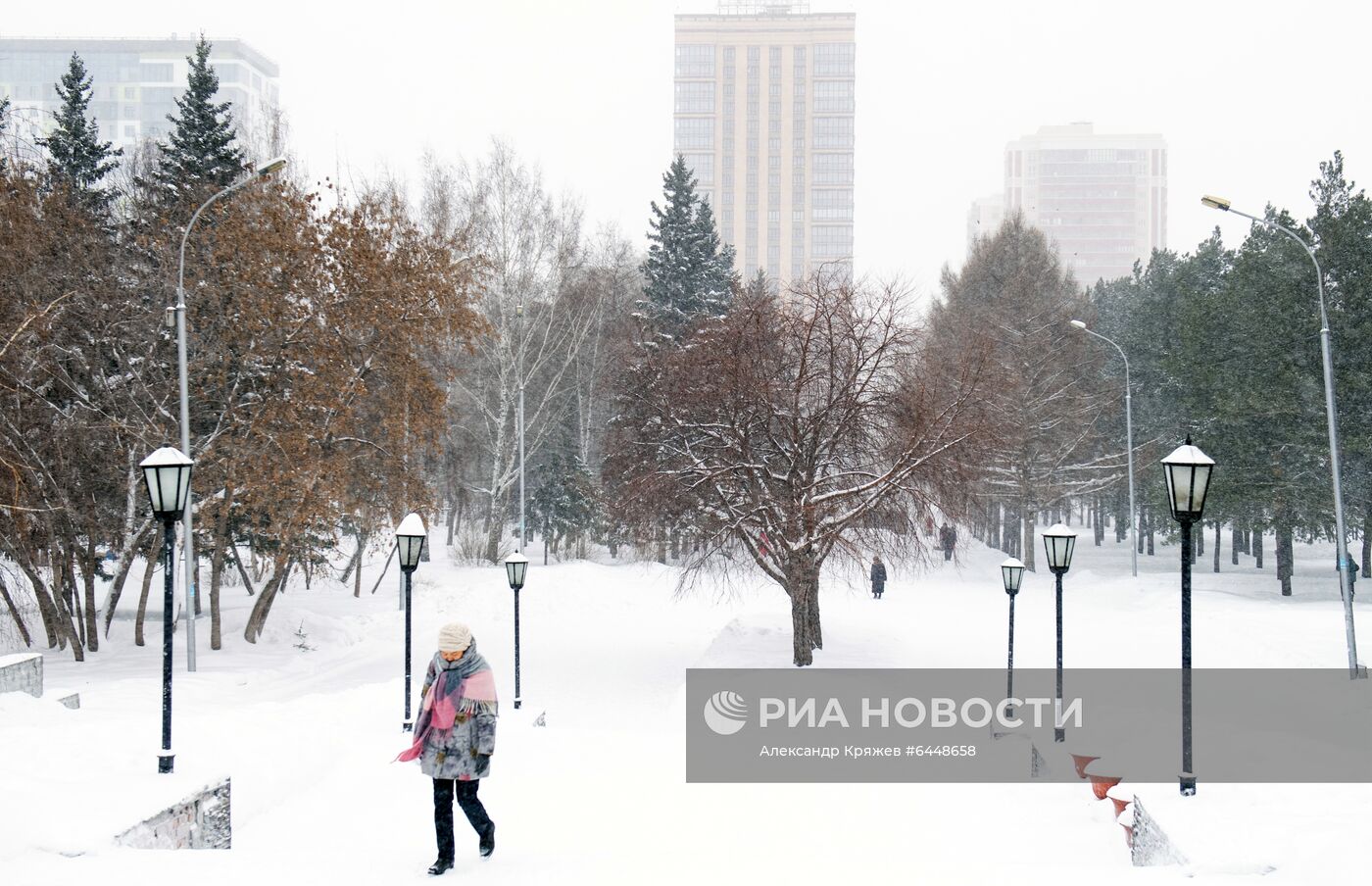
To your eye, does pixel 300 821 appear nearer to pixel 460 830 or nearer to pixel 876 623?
pixel 460 830

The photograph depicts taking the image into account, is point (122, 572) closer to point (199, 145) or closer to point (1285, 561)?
point (199, 145)

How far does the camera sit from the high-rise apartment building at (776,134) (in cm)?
13375

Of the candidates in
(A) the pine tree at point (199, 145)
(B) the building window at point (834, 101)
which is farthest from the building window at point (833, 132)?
(A) the pine tree at point (199, 145)

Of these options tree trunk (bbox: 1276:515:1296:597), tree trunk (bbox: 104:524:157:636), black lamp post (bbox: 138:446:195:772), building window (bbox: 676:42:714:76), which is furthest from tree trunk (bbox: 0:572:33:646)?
building window (bbox: 676:42:714:76)

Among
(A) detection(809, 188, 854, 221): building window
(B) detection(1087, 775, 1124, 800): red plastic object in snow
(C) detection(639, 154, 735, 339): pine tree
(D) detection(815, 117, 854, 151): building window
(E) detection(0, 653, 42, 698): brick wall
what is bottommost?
(B) detection(1087, 775, 1124, 800): red plastic object in snow

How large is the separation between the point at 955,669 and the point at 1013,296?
23.9 metres

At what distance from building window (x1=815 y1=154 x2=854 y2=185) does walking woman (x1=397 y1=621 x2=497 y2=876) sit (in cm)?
13248

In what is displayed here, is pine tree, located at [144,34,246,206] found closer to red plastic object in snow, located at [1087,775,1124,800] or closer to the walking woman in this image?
the walking woman

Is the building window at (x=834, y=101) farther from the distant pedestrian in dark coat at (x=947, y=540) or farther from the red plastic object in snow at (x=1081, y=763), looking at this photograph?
the red plastic object in snow at (x=1081, y=763)

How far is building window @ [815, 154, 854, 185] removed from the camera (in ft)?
437

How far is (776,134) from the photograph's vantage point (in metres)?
135

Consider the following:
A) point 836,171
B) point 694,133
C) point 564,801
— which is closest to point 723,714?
point 564,801

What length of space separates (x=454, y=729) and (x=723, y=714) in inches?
321

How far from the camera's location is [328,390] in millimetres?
21391
